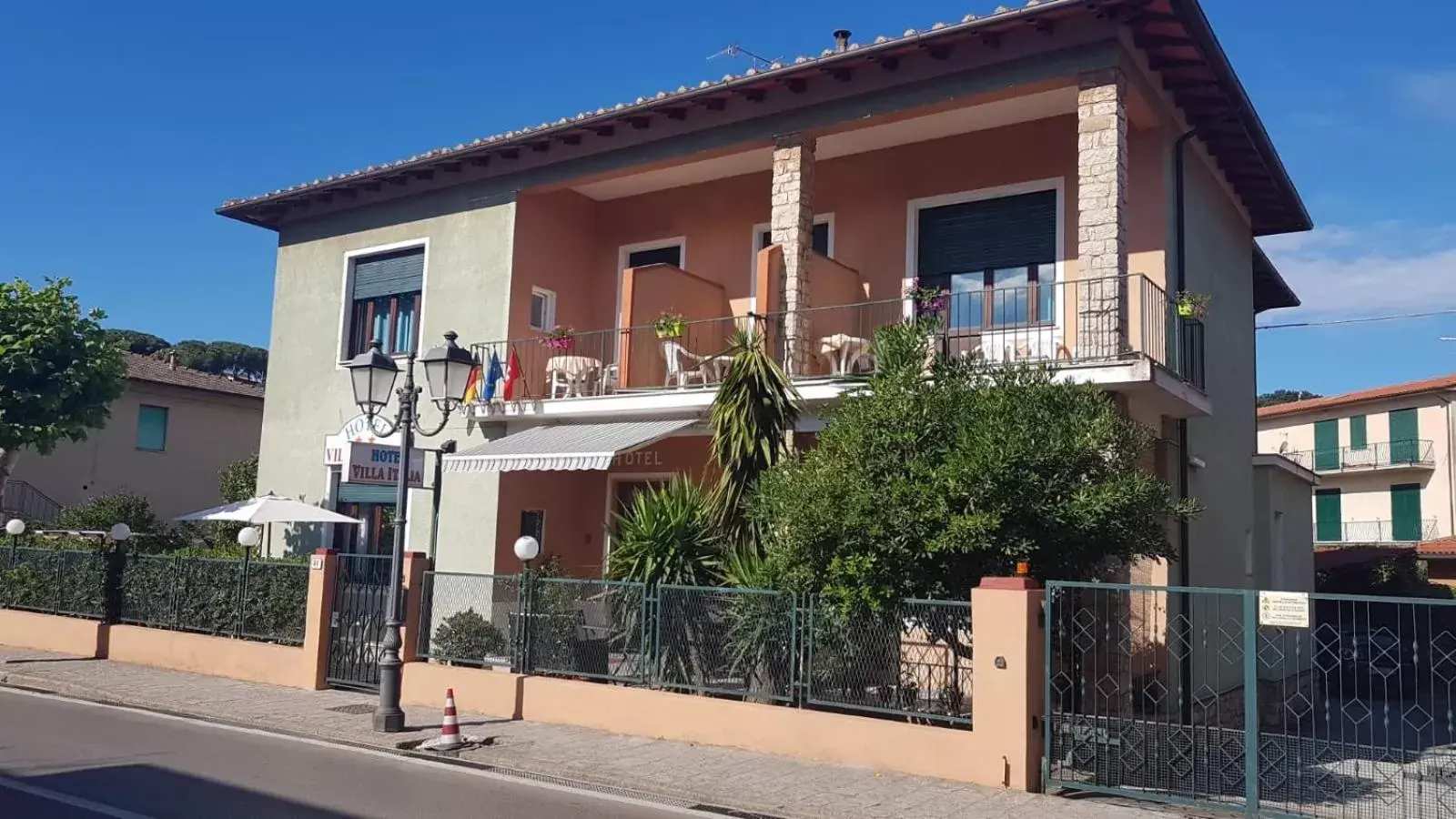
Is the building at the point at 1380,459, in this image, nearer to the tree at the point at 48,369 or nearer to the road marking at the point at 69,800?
the tree at the point at 48,369

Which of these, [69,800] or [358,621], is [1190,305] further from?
[69,800]

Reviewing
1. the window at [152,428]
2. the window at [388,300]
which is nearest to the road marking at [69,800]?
the window at [388,300]

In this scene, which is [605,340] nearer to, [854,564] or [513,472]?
[513,472]

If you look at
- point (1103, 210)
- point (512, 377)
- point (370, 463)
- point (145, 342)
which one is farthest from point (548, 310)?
point (145, 342)

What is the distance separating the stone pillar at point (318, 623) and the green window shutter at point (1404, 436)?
37.8m

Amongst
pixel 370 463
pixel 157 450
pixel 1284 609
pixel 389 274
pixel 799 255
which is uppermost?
pixel 389 274

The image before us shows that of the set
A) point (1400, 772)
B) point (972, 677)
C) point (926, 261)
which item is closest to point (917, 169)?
point (926, 261)

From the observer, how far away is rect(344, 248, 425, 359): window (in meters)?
19.5

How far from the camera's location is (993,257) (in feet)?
49.8

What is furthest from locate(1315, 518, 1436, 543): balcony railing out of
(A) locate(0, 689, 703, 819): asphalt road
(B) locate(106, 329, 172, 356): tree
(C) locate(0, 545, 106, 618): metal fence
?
(B) locate(106, 329, 172, 356): tree

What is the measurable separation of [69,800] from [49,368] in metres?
16.9

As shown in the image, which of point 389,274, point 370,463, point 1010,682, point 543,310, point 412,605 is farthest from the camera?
point 389,274

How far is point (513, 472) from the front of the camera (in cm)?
1753

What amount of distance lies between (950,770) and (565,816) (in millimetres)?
3317
